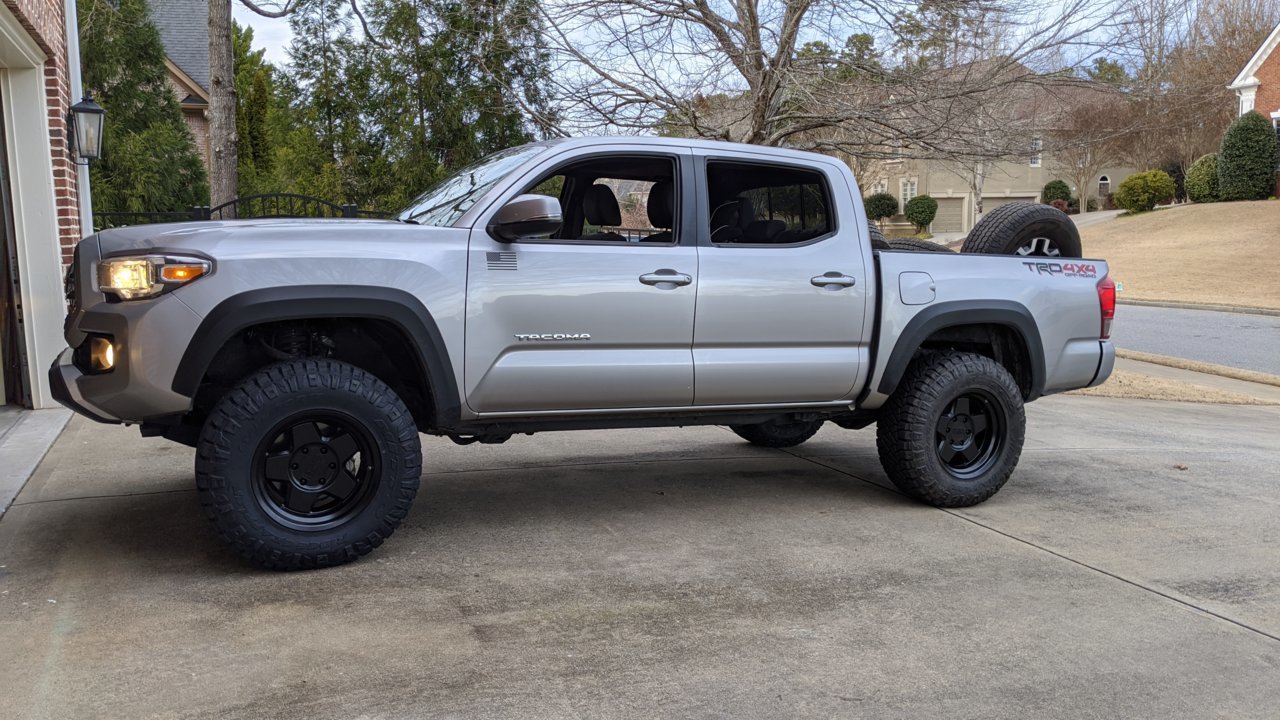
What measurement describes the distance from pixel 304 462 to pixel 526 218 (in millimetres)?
1420

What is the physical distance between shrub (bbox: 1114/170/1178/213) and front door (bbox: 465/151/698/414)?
41.1 metres

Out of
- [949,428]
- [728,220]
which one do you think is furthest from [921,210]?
[728,220]

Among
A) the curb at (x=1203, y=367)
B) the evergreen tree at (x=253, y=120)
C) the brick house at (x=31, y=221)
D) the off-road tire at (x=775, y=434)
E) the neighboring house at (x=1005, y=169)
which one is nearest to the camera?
the off-road tire at (x=775, y=434)

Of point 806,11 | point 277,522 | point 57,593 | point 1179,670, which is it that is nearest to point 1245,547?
point 1179,670

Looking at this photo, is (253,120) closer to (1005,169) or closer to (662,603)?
(1005,169)

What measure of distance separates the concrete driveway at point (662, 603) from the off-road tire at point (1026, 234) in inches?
58.1

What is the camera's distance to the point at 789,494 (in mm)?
6148

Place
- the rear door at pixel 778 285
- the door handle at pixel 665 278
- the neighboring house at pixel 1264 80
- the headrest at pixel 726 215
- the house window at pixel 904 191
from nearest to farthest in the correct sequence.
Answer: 1. the door handle at pixel 665 278
2. the rear door at pixel 778 285
3. the headrest at pixel 726 215
4. the neighboring house at pixel 1264 80
5. the house window at pixel 904 191

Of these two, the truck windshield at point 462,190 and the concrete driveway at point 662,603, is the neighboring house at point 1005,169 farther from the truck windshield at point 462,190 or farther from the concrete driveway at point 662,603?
the truck windshield at point 462,190

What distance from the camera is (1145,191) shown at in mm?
41000

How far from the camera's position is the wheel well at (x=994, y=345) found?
6.01m

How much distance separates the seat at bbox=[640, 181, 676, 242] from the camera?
5340 millimetres

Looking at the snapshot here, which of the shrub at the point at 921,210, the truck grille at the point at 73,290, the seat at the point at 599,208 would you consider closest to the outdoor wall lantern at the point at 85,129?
the truck grille at the point at 73,290

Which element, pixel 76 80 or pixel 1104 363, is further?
pixel 76 80
